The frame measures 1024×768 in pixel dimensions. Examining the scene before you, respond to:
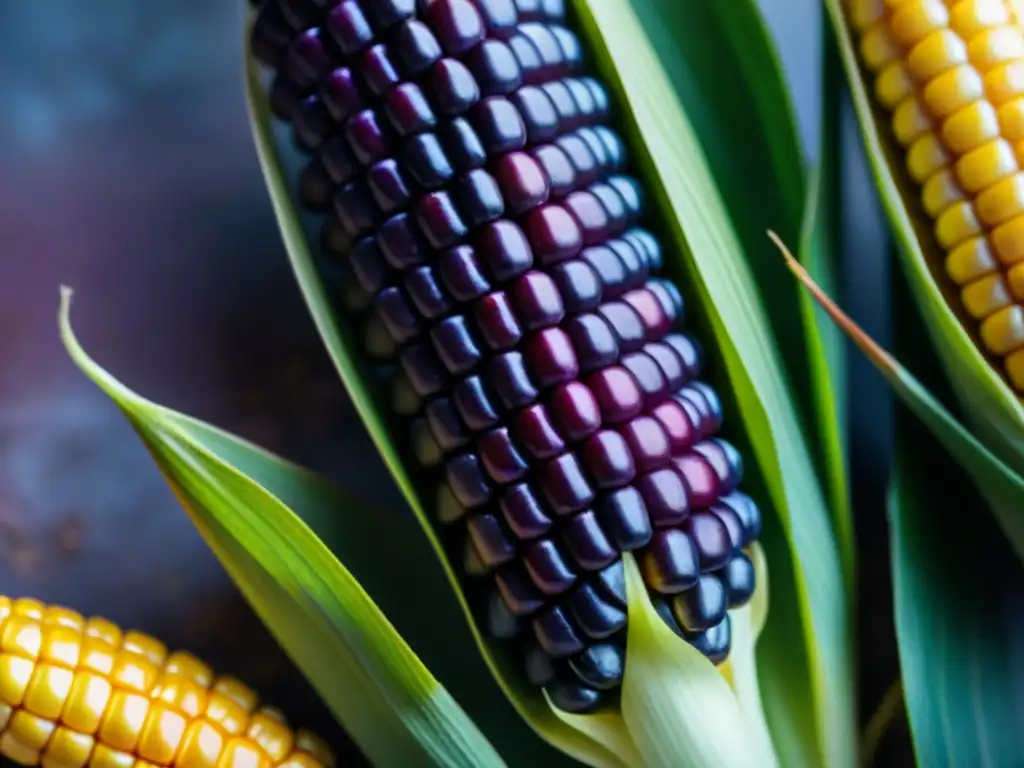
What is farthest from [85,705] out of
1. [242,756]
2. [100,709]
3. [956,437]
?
[956,437]

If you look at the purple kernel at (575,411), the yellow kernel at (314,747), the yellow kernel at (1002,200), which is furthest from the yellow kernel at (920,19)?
Result: the yellow kernel at (314,747)

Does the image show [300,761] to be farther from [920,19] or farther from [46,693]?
[920,19]

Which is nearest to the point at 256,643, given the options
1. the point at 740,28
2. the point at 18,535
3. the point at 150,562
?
the point at 150,562

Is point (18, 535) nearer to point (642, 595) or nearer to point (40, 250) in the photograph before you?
point (40, 250)

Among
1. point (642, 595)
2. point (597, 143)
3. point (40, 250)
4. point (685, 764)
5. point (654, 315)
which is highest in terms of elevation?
point (40, 250)

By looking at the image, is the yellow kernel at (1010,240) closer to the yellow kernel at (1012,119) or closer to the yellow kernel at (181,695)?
the yellow kernel at (1012,119)

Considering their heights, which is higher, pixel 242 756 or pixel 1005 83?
pixel 1005 83

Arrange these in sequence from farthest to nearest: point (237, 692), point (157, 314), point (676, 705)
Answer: point (157, 314) → point (237, 692) → point (676, 705)
